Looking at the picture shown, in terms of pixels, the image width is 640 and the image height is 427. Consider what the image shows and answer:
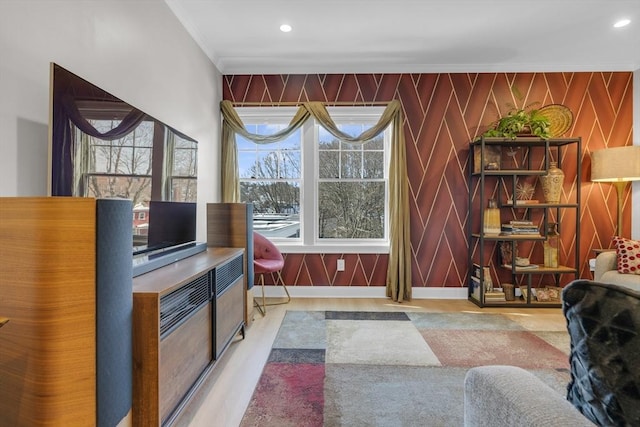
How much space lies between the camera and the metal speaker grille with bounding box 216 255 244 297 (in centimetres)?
212

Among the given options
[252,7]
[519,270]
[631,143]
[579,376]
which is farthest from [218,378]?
[631,143]

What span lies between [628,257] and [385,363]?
7.93 ft

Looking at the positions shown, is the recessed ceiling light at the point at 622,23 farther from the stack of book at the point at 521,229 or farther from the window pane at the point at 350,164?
the window pane at the point at 350,164

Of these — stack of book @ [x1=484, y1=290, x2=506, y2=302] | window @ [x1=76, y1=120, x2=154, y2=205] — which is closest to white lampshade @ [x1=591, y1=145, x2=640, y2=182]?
stack of book @ [x1=484, y1=290, x2=506, y2=302]

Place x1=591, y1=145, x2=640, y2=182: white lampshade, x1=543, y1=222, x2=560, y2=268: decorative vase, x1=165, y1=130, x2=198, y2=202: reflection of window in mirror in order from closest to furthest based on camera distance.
A: x1=165, y1=130, x2=198, y2=202: reflection of window in mirror
x1=591, y1=145, x2=640, y2=182: white lampshade
x1=543, y1=222, x2=560, y2=268: decorative vase

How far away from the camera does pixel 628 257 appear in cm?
288

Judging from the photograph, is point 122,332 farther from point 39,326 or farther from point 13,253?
point 13,253

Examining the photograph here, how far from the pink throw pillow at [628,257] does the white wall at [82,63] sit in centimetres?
398

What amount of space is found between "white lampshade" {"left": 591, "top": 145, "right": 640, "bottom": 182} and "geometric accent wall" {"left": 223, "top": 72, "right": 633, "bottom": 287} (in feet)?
0.67

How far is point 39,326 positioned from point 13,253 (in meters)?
0.24

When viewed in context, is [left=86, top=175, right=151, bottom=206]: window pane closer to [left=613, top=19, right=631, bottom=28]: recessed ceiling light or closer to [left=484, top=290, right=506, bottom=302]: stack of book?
[left=484, top=290, right=506, bottom=302]: stack of book

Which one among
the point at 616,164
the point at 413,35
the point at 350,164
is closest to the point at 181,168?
the point at 350,164

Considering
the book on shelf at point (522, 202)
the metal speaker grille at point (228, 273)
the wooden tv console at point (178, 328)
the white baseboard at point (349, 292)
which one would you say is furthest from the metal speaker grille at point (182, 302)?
the book on shelf at point (522, 202)

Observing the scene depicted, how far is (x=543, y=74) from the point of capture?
149 inches
